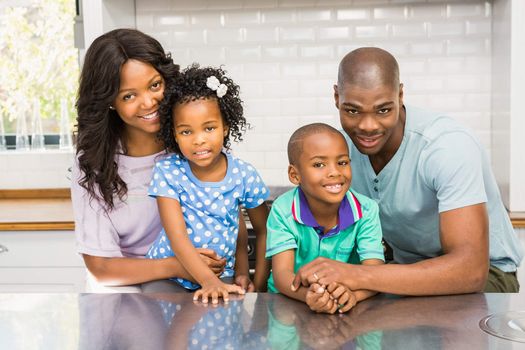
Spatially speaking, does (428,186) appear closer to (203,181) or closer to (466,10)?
(203,181)

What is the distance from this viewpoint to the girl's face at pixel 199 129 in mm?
2055

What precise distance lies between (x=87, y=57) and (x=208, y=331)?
118 cm

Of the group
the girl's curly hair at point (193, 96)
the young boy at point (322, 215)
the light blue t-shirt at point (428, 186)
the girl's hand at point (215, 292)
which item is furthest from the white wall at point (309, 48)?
the girl's hand at point (215, 292)

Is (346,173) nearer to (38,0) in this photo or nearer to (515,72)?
(515,72)

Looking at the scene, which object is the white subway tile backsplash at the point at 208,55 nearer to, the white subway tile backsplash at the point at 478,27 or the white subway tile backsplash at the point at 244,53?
the white subway tile backsplash at the point at 244,53

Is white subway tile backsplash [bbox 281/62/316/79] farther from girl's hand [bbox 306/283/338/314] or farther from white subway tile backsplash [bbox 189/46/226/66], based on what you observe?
girl's hand [bbox 306/283/338/314]

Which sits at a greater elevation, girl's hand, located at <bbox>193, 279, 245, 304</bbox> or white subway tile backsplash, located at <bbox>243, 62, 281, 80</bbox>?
white subway tile backsplash, located at <bbox>243, 62, 281, 80</bbox>

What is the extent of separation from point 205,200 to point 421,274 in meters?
0.74

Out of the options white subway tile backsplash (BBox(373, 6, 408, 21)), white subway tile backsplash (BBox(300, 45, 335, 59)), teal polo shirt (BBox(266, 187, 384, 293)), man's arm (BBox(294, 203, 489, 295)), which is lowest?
man's arm (BBox(294, 203, 489, 295))

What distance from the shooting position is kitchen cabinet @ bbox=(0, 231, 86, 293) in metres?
3.20

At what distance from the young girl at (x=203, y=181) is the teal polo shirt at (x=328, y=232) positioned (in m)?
0.25

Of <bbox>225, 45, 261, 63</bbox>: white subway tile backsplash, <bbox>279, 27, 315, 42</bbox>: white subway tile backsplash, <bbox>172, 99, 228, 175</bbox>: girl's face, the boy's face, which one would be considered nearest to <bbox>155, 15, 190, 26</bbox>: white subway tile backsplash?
<bbox>225, 45, 261, 63</bbox>: white subway tile backsplash

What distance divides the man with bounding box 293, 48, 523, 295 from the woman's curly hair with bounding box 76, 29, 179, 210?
0.60 m

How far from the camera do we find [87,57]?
225 cm
